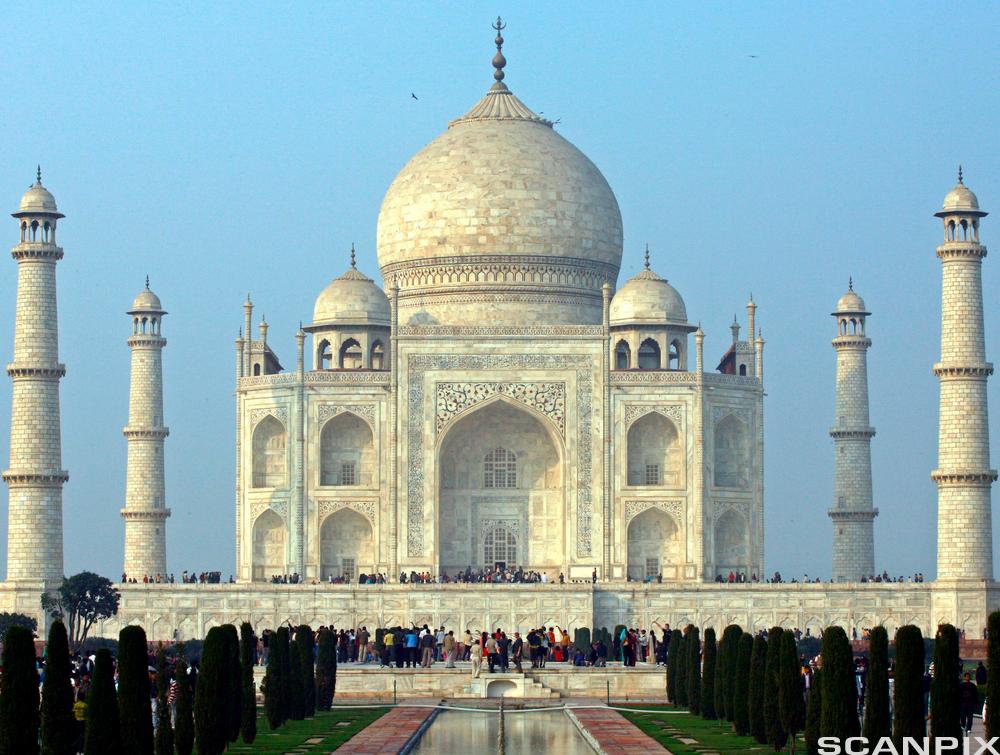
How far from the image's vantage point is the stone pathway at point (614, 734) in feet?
68.0

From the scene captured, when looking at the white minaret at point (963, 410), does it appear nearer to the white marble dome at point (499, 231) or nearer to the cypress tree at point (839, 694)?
the white marble dome at point (499, 231)

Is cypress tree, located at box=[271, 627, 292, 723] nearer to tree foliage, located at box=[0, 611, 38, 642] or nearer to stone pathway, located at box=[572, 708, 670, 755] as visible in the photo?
stone pathway, located at box=[572, 708, 670, 755]

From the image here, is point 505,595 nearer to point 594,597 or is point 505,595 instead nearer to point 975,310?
point 594,597

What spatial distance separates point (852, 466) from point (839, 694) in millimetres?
25303

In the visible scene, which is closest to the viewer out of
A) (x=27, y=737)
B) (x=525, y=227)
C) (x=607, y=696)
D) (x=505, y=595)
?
(x=27, y=737)

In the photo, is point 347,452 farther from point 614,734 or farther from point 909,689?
point 909,689

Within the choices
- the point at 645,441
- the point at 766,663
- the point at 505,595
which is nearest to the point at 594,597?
the point at 505,595

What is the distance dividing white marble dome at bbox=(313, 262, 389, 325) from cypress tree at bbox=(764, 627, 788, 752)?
21917 millimetres

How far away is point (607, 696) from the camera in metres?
29.7

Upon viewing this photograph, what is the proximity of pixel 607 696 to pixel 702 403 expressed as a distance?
456 inches

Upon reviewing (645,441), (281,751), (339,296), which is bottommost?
(281,751)

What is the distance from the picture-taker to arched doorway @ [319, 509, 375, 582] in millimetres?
40781

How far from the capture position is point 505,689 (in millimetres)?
29188

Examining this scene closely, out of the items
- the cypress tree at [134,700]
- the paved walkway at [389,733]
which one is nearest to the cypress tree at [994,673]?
the paved walkway at [389,733]
